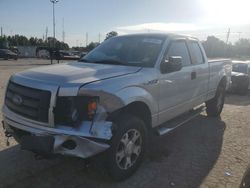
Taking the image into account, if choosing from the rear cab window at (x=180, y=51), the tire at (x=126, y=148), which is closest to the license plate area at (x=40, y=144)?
the tire at (x=126, y=148)

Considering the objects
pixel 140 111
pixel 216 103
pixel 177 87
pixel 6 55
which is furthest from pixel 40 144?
pixel 6 55

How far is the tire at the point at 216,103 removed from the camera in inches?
301

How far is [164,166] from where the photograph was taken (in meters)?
4.57

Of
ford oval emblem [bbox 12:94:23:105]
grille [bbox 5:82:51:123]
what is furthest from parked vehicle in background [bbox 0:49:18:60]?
ford oval emblem [bbox 12:94:23:105]

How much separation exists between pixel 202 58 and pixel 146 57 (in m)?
2.13

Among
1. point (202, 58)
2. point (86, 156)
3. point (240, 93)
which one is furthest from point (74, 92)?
A: point (240, 93)

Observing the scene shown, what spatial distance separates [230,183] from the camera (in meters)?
4.10

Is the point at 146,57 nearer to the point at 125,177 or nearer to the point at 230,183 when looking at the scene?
the point at 125,177

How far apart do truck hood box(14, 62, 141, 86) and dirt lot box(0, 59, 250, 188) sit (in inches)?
40.5

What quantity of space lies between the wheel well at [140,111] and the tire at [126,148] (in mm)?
119

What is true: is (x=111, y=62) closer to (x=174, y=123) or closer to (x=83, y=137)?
(x=174, y=123)

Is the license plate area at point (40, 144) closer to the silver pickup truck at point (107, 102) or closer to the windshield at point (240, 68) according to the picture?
the silver pickup truck at point (107, 102)

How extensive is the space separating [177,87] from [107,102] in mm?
1912

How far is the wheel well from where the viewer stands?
13.3ft
